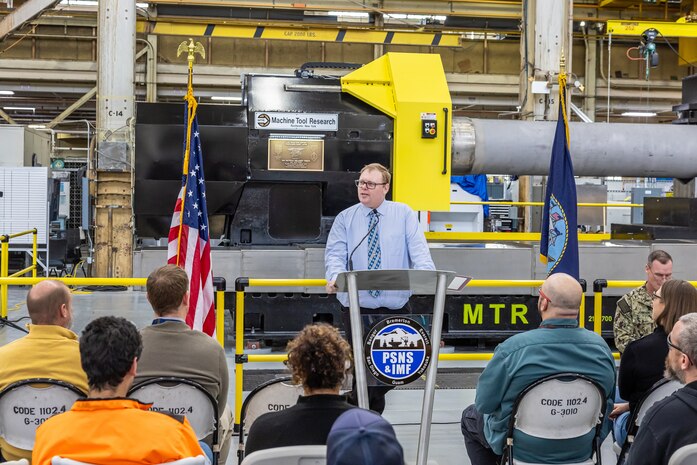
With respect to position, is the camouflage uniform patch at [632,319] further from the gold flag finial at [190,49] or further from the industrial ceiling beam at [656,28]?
the industrial ceiling beam at [656,28]

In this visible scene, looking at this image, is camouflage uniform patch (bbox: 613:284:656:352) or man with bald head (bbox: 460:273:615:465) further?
camouflage uniform patch (bbox: 613:284:656:352)

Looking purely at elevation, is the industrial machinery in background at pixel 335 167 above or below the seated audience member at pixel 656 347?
above

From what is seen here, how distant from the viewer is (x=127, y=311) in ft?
32.0

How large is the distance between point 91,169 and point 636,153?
8.03 m

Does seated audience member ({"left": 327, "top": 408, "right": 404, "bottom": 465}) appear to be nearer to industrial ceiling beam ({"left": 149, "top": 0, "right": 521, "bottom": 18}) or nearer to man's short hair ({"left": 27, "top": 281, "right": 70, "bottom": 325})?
man's short hair ({"left": 27, "top": 281, "right": 70, "bottom": 325})

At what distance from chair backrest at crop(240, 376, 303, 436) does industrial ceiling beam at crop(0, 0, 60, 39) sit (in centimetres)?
1103

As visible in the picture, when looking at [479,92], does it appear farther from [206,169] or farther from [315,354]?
[315,354]

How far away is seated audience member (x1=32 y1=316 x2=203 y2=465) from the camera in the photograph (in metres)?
2.24

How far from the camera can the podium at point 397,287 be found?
3.54 meters

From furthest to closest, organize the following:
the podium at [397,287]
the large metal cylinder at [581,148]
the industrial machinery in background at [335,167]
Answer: the large metal cylinder at [581,148] → the industrial machinery in background at [335,167] → the podium at [397,287]

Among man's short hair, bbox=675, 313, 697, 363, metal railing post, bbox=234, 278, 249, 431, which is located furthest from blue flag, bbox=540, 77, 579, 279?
man's short hair, bbox=675, 313, 697, 363

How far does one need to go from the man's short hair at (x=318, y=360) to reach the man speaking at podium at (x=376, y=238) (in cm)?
216

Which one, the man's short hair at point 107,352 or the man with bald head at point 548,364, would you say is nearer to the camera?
the man's short hair at point 107,352

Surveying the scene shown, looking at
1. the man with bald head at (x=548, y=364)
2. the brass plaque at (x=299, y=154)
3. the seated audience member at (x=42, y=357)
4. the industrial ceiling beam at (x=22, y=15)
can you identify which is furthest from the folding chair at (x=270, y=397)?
the industrial ceiling beam at (x=22, y=15)
